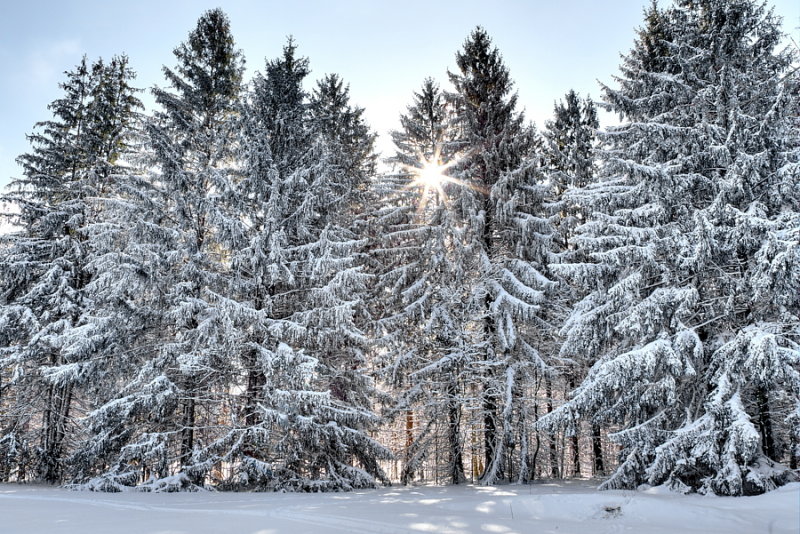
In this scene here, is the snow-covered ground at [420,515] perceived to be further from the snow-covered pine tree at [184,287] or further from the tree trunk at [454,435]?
the tree trunk at [454,435]

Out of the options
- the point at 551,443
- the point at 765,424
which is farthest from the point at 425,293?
the point at 765,424

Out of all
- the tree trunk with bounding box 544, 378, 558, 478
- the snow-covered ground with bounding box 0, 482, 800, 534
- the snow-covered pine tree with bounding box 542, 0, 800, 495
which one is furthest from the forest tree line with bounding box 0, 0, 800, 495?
the snow-covered ground with bounding box 0, 482, 800, 534

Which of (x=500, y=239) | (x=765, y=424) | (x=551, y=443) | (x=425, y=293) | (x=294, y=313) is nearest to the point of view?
(x=765, y=424)

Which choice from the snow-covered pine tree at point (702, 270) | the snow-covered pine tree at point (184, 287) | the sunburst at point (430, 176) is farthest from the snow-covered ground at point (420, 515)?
the sunburst at point (430, 176)

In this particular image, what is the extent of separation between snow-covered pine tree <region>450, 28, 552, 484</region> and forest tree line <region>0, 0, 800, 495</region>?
99 mm

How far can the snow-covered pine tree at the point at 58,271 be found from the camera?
1273cm

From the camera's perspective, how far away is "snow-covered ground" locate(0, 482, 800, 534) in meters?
5.31

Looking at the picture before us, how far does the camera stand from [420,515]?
248 inches

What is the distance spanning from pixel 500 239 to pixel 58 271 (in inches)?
541

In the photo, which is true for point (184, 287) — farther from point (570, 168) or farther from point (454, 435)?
point (570, 168)

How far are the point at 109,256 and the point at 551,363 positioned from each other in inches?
501

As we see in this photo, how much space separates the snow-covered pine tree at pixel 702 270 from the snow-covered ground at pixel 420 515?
1.31 metres

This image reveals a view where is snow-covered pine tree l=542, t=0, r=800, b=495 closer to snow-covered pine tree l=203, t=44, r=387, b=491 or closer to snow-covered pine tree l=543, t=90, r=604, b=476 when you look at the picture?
snow-covered pine tree l=543, t=90, r=604, b=476

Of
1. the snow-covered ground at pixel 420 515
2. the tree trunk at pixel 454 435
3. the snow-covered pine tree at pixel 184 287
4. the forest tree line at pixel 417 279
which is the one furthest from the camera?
the tree trunk at pixel 454 435
